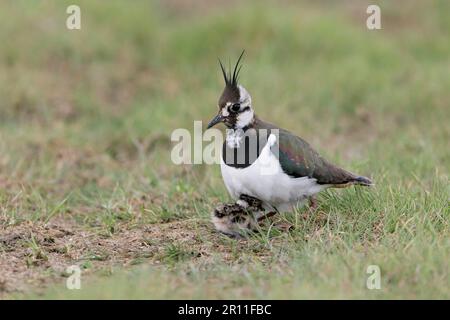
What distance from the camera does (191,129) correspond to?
8094 millimetres

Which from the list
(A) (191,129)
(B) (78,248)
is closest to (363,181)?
(B) (78,248)

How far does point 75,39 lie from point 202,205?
4286 millimetres

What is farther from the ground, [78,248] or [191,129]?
[191,129]

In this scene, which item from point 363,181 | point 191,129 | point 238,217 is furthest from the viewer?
point 191,129

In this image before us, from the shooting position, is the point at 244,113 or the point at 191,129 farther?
the point at 191,129

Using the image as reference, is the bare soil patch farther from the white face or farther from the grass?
the white face

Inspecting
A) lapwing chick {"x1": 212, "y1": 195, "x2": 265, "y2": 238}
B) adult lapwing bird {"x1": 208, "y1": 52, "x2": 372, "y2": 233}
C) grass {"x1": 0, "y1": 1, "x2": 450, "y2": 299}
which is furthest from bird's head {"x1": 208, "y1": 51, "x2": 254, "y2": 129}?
grass {"x1": 0, "y1": 1, "x2": 450, "y2": 299}

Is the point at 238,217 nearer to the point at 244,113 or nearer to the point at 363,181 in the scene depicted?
the point at 244,113

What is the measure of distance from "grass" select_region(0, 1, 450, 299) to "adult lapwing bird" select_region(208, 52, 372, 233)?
0.51ft

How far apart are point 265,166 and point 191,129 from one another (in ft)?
9.98

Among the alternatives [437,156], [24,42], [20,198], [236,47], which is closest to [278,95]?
[236,47]

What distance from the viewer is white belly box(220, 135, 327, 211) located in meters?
5.08

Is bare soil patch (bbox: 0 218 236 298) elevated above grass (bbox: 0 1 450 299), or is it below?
below

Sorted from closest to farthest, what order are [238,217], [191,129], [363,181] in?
[238,217]
[363,181]
[191,129]
